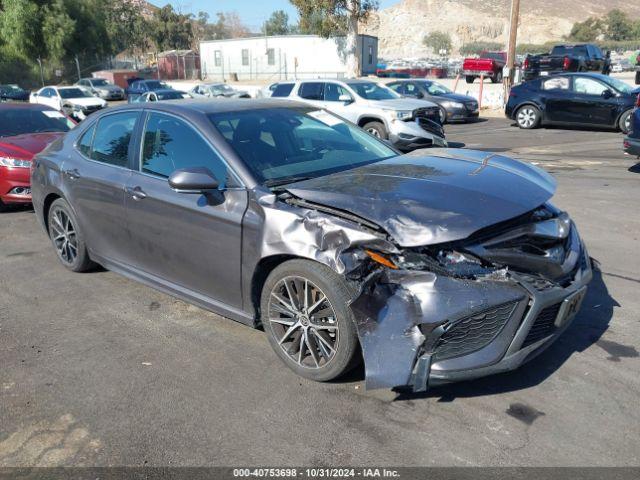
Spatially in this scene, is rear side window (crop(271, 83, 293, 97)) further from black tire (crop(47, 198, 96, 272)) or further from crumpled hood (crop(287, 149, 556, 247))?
crumpled hood (crop(287, 149, 556, 247))

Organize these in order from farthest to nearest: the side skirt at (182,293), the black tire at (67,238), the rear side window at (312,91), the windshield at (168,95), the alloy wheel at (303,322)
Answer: the windshield at (168,95) < the rear side window at (312,91) < the black tire at (67,238) < the side skirt at (182,293) < the alloy wheel at (303,322)

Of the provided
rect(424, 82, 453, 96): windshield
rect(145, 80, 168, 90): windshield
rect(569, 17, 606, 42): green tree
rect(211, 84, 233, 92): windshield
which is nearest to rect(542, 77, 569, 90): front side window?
rect(424, 82, 453, 96): windshield

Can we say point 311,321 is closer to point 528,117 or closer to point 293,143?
point 293,143

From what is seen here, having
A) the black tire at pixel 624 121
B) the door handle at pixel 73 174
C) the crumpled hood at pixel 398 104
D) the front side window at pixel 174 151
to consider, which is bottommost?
the black tire at pixel 624 121

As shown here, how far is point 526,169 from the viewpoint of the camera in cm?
427

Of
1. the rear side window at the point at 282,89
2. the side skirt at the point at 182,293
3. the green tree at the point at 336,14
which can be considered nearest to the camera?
the side skirt at the point at 182,293

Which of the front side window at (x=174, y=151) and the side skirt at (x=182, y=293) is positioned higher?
the front side window at (x=174, y=151)

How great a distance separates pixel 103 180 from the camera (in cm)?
487

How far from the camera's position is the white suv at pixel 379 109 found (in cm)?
1255

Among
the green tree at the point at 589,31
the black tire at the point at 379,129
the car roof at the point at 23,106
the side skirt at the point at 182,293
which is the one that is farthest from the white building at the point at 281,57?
the green tree at the point at 589,31

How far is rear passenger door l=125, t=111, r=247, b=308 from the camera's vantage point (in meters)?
3.88

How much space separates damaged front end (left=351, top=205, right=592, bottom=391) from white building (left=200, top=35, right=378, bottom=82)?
141 ft

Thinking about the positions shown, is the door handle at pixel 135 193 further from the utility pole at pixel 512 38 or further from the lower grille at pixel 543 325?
the utility pole at pixel 512 38

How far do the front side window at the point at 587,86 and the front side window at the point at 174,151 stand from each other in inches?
562
